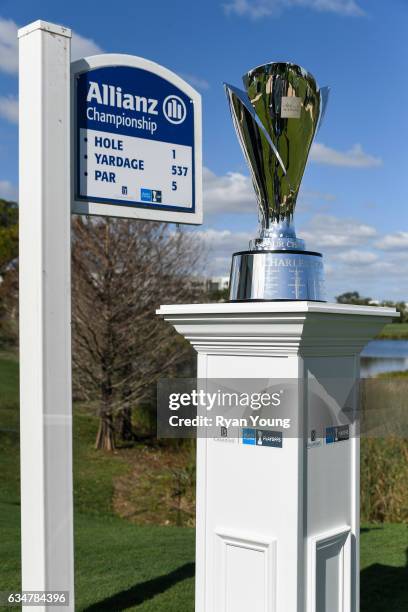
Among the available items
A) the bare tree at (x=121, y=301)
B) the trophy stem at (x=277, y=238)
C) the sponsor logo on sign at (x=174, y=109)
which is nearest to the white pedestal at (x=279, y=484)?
the trophy stem at (x=277, y=238)

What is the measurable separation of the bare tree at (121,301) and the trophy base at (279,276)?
927 cm

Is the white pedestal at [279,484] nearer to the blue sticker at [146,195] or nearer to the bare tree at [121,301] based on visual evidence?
the blue sticker at [146,195]

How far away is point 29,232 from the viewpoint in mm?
2014

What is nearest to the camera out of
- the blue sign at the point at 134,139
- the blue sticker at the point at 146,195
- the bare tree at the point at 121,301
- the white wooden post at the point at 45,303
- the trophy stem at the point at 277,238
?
the white wooden post at the point at 45,303

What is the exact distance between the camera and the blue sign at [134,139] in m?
2.11

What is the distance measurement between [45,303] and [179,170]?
2.27 ft

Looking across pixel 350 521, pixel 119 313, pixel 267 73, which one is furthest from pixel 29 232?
pixel 119 313

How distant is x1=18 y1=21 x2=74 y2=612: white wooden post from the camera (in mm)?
1981

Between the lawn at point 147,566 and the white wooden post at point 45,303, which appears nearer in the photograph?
the white wooden post at point 45,303

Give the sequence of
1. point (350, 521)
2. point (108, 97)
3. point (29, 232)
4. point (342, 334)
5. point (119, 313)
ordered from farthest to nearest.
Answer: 1. point (119, 313)
2. point (350, 521)
3. point (342, 334)
4. point (108, 97)
5. point (29, 232)

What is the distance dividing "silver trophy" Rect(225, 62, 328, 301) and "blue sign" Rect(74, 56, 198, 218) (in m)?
0.22

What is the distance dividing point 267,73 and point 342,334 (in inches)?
36.9

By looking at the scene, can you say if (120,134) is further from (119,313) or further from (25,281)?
(119,313)

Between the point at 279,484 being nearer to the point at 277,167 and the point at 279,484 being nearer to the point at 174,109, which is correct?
the point at 277,167
